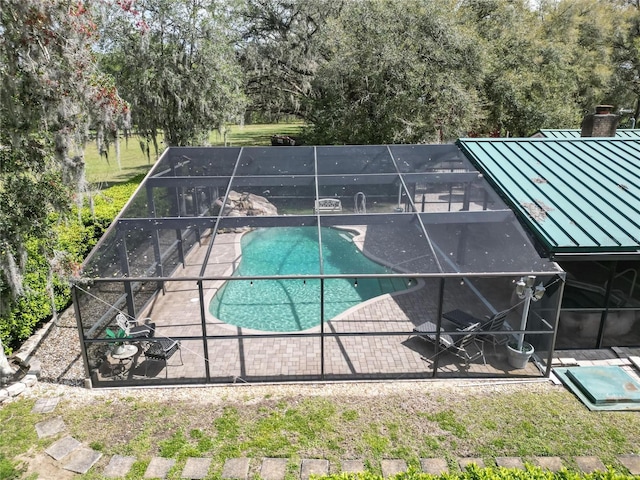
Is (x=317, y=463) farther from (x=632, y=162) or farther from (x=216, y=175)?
(x=632, y=162)

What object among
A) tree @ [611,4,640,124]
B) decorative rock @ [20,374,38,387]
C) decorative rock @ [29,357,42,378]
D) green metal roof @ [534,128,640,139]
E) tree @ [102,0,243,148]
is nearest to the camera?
decorative rock @ [20,374,38,387]

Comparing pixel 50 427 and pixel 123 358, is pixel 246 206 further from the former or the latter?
pixel 50 427

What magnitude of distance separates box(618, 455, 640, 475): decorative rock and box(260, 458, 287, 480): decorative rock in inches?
181

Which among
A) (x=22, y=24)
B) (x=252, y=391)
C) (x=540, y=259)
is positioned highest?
(x=22, y=24)

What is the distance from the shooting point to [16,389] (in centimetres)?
724

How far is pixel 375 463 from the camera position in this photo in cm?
586

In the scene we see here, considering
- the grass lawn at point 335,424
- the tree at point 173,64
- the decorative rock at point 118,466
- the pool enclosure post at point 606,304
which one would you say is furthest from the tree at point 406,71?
the decorative rock at point 118,466

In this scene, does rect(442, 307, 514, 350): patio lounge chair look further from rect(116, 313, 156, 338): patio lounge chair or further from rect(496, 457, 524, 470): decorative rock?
rect(116, 313, 156, 338): patio lounge chair

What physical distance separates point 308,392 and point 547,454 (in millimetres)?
3664

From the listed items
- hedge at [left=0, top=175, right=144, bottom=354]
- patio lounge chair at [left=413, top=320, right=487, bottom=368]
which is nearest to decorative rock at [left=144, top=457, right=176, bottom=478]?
hedge at [left=0, top=175, right=144, bottom=354]

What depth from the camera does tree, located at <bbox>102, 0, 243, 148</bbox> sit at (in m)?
15.8

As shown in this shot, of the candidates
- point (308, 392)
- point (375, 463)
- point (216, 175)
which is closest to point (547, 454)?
point (375, 463)

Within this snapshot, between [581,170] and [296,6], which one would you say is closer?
[581,170]

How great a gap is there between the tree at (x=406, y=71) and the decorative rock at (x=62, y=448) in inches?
573
